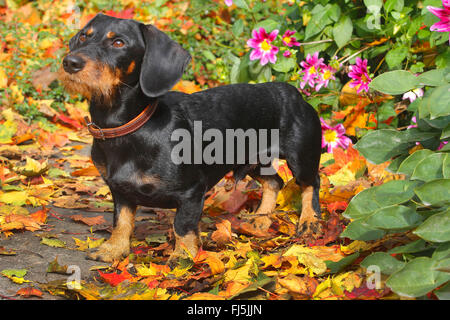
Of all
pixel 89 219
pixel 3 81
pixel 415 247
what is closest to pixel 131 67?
pixel 89 219

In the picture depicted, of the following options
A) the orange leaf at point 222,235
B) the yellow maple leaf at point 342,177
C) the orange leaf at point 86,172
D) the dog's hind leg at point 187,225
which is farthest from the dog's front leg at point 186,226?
the orange leaf at point 86,172

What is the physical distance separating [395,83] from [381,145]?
0.36 meters

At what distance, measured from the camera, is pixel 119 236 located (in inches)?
129

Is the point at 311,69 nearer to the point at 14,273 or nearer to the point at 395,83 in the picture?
the point at 395,83

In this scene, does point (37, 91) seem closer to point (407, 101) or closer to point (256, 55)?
point (256, 55)

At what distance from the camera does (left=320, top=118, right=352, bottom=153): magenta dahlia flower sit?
469cm

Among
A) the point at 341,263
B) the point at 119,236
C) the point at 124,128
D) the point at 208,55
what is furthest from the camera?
the point at 208,55

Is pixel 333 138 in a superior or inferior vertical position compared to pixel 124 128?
inferior

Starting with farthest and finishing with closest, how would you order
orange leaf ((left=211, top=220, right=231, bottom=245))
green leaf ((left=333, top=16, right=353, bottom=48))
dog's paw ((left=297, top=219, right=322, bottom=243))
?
1. green leaf ((left=333, top=16, right=353, bottom=48))
2. dog's paw ((left=297, top=219, right=322, bottom=243))
3. orange leaf ((left=211, top=220, right=231, bottom=245))

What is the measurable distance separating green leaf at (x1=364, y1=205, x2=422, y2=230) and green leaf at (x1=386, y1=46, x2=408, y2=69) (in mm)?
2110

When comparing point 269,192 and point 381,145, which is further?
point 269,192

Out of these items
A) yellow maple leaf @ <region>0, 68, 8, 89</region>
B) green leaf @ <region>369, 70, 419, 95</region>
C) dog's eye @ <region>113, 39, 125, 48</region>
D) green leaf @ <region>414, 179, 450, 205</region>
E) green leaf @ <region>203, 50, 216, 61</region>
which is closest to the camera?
green leaf @ <region>414, 179, 450, 205</region>

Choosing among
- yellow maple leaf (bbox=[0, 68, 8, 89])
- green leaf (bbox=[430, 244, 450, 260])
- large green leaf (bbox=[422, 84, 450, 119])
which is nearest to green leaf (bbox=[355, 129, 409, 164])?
large green leaf (bbox=[422, 84, 450, 119])

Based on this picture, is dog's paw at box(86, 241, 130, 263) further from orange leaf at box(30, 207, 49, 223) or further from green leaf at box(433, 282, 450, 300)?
green leaf at box(433, 282, 450, 300)
